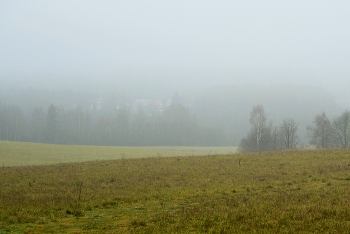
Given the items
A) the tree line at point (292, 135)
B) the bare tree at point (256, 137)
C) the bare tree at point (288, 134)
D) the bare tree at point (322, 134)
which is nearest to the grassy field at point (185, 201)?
the bare tree at point (288, 134)

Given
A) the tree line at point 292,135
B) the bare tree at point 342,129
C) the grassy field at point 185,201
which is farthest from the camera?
the tree line at point 292,135

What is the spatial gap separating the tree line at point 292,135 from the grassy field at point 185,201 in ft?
177

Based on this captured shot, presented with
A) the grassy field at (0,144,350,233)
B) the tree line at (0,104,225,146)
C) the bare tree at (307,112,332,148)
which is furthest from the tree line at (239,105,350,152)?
the tree line at (0,104,225,146)

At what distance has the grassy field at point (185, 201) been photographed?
11.1m

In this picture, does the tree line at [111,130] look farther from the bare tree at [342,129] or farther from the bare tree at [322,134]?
the bare tree at [342,129]

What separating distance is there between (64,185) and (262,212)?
15229 millimetres

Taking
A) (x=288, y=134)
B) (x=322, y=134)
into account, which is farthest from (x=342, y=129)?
(x=288, y=134)

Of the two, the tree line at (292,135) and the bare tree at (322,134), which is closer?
the tree line at (292,135)

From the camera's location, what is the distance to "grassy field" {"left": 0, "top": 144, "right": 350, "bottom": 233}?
11.1 meters

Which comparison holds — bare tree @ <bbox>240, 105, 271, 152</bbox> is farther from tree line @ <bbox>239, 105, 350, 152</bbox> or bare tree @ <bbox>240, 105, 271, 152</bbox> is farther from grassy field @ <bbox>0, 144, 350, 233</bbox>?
grassy field @ <bbox>0, 144, 350, 233</bbox>

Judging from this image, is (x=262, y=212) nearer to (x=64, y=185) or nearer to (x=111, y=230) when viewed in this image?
(x=111, y=230)

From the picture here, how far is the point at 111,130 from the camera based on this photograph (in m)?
140

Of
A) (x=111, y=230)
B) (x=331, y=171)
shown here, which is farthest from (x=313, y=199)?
(x=331, y=171)

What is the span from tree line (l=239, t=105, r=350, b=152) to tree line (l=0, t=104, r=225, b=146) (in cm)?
5435
